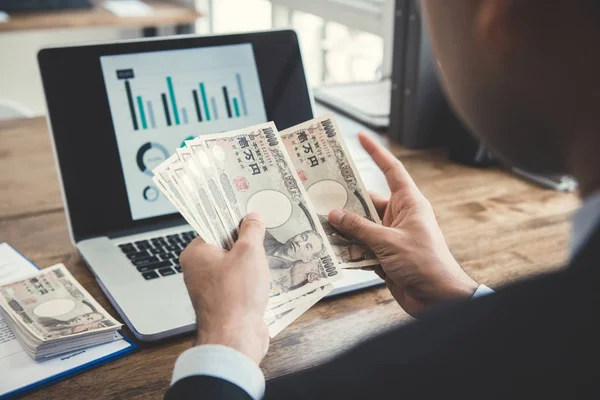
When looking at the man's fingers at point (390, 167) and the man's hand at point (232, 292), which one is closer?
the man's hand at point (232, 292)

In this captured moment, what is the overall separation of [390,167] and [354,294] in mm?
217

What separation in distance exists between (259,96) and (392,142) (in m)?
0.57

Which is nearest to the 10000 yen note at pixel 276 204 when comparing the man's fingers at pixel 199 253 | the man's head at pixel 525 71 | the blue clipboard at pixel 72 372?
the man's fingers at pixel 199 253

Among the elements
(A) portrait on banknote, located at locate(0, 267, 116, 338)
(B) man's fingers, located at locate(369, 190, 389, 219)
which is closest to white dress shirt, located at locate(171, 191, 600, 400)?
(A) portrait on banknote, located at locate(0, 267, 116, 338)

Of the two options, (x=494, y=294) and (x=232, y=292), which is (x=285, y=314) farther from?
(x=494, y=294)

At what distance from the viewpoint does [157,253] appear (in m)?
1.22

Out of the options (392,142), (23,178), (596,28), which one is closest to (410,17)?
(392,142)

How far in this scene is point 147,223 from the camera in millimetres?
1313

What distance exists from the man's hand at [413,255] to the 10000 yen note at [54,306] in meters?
0.38

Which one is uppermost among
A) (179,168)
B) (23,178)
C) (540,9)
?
(540,9)

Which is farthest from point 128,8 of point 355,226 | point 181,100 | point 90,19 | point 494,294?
point 494,294

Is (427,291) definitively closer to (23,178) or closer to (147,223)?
(147,223)

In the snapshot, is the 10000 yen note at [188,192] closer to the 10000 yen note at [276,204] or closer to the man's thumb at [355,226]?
the 10000 yen note at [276,204]

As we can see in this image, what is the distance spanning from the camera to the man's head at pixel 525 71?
0.55 m
